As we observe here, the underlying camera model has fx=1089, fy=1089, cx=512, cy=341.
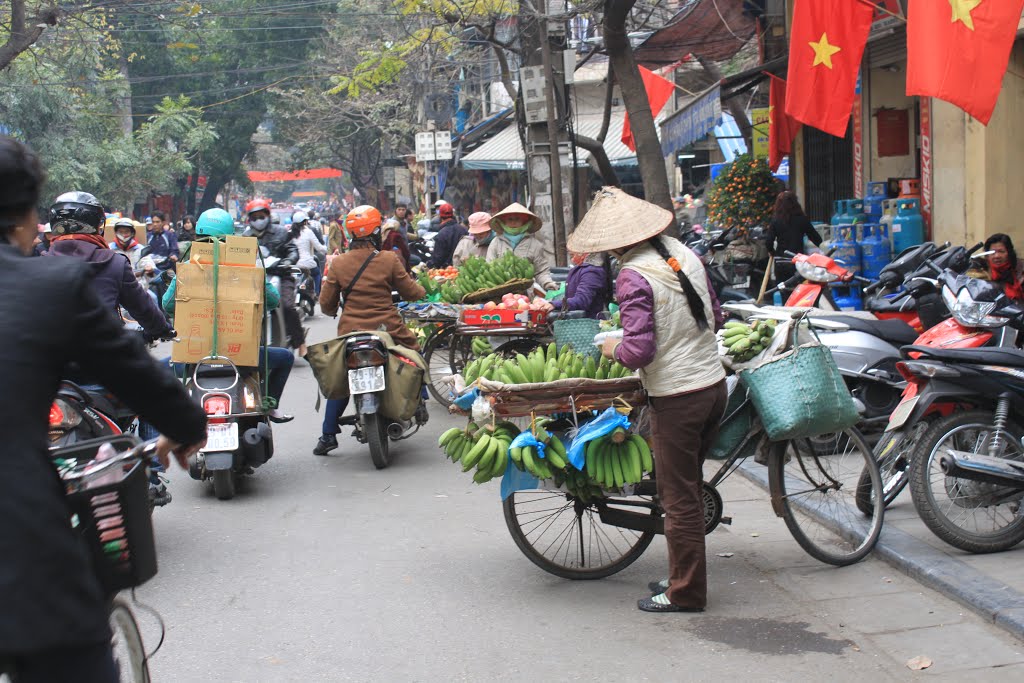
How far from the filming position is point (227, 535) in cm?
649

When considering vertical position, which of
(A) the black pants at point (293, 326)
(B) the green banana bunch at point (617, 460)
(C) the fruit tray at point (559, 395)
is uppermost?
(A) the black pants at point (293, 326)

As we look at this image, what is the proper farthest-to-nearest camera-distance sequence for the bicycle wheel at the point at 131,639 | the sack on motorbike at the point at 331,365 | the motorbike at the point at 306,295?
the motorbike at the point at 306,295, the sack on motorbike at the point at 331,365, the bicycle wheel at the point at 131,639

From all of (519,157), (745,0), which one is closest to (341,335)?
(745,0)

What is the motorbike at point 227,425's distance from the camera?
275 inches

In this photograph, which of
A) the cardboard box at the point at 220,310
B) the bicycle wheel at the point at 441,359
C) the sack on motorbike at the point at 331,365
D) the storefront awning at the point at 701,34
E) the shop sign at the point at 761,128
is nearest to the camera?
the cardboard box at the point at 220,310

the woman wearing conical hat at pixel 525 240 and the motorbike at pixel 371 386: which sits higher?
the woman wearing conical hat at pixel 525 240

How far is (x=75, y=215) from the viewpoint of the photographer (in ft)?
20.2

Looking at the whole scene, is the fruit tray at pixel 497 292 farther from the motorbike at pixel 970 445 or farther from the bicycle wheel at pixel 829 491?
the motorbike at pixel 970 445

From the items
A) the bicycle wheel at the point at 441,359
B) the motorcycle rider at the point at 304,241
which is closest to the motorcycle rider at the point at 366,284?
the bicycle wheel at the point at 441,359

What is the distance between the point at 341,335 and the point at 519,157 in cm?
2199

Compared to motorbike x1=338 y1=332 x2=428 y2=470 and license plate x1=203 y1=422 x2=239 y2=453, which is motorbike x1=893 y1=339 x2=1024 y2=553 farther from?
license plate x1=203 y1=422 x2=239 y2=453

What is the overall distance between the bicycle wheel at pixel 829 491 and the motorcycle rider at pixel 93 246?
12.2ft

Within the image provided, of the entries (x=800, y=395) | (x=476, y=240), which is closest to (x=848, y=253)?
(x=476, y=240)

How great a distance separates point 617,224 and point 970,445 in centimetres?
217
